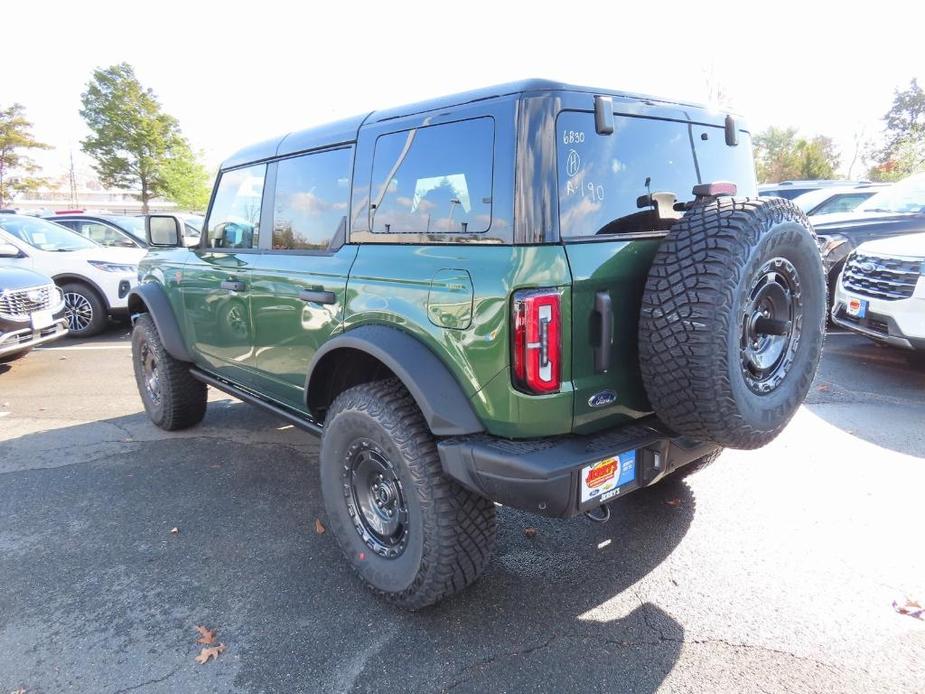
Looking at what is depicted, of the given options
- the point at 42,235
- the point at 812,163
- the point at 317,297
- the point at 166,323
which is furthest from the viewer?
the point at 812,163

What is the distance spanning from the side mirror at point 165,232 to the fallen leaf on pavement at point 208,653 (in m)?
2.76

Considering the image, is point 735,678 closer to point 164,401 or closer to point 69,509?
point 69,509

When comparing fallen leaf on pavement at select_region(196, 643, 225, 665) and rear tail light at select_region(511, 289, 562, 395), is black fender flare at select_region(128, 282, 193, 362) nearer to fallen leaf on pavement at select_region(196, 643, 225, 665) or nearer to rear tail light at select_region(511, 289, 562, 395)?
fallen leaf on pavement at select_region(196, 643, 225, 665)

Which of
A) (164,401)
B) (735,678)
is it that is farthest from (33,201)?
(735,678)

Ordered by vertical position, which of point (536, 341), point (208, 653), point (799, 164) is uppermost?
point (799, 164)

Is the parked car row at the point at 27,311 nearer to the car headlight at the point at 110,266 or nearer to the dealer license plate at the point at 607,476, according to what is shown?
the car headlight at the point at 110,266

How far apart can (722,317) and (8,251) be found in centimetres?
924

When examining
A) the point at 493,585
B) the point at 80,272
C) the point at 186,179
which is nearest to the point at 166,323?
the point at 493,585

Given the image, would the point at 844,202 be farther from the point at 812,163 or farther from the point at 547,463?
the point at 812,163

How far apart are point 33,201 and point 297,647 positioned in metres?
80.0

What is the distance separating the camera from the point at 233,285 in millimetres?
3582

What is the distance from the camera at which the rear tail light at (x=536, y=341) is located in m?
2.04

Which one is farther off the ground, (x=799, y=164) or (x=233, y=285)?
(x=799, y=164)

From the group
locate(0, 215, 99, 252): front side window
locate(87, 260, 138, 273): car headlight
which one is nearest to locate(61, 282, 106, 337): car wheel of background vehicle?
locate(87, 260, 138, 273): car headlight
